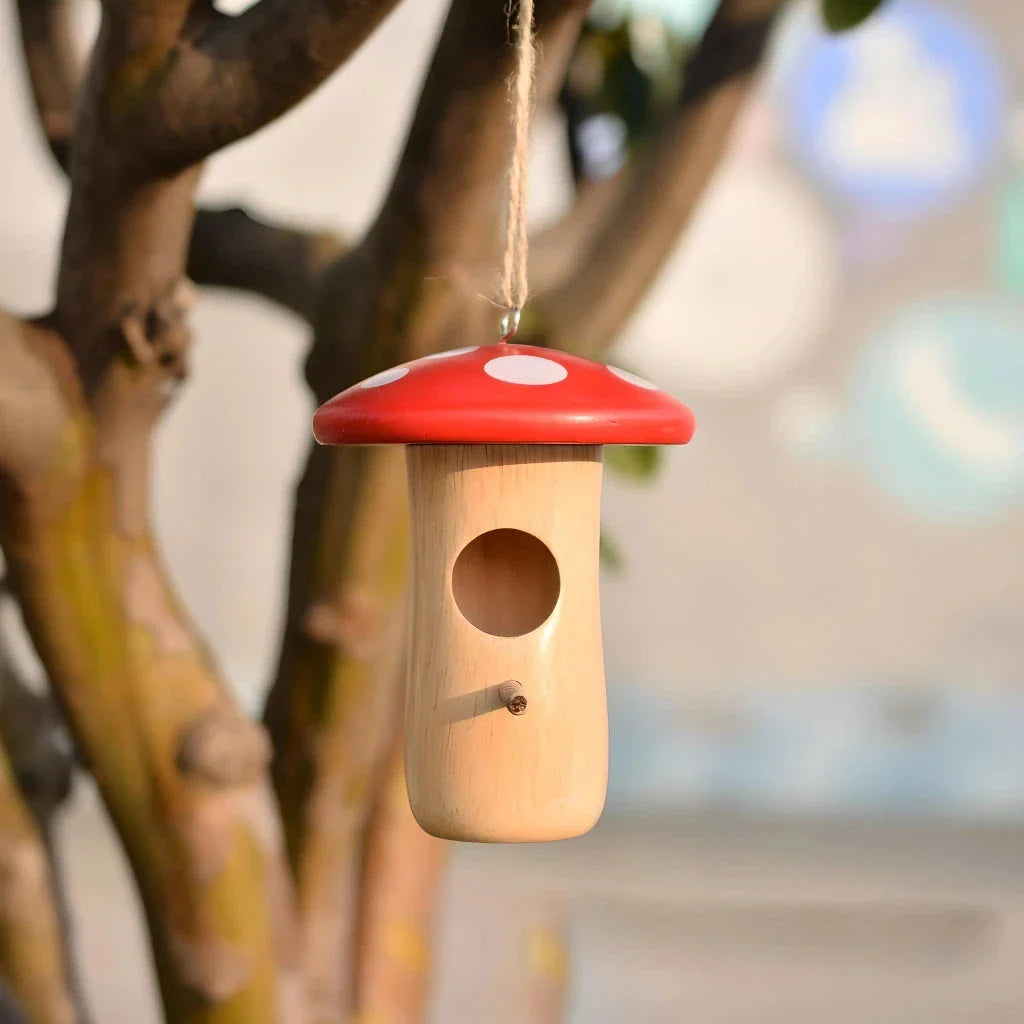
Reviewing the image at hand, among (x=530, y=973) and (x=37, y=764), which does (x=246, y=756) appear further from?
(x=530, y=973)

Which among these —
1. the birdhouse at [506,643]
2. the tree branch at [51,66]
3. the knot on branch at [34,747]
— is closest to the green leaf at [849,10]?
the birdhouse at [506,643]

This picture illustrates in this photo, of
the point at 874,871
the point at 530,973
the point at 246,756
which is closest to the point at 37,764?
the point at 246,756

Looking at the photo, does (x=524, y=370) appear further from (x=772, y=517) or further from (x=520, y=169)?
(x=772, y=517)

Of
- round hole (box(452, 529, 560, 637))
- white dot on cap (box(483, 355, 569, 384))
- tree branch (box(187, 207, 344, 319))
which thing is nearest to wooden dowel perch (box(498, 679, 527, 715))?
round hole (box(452, 529, 560, 637))

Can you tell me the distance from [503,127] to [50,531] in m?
0.56

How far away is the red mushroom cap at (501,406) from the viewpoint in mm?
768

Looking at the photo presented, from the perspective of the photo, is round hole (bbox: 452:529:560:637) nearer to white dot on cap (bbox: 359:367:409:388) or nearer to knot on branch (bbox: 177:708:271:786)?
white dot on cap (bbox: 359:367:409:388)

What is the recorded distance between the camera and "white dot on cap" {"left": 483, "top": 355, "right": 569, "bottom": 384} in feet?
2.59

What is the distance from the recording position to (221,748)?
1.30m

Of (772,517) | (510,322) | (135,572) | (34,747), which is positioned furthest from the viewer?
(772,517)

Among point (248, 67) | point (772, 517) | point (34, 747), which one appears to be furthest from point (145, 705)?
point (772, 517)

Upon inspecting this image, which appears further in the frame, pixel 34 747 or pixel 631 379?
pixel 34 747

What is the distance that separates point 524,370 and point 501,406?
0.14 ft

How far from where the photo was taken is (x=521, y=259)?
2.70 ft
